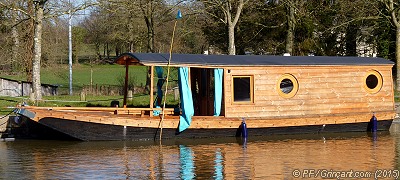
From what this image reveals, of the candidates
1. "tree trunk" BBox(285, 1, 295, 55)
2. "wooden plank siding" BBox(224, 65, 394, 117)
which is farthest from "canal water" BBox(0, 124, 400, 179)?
"tree trunk" BBox(285, 1, 295, 55)

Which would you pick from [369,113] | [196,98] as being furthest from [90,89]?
[369,113]

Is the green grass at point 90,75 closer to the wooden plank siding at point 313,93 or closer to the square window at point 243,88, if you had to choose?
the square window at point 243,88

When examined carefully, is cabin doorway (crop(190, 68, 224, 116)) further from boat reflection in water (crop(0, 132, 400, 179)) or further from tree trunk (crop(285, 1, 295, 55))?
tree trunk (crop(285, 1, 295, 55))

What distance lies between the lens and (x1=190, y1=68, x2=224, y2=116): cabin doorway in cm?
2580

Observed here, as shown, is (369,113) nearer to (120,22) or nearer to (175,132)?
(175,132)

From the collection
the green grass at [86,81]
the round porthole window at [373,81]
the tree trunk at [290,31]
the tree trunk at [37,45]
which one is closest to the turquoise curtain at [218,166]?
the round porthole window at [373,81]

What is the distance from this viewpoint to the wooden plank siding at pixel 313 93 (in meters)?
25.0

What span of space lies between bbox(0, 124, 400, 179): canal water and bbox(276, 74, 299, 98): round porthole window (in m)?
1.45

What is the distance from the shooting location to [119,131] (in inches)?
936

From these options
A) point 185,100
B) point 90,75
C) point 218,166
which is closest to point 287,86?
point 185,100

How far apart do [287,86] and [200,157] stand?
245 inches

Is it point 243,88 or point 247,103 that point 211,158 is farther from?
point 243,88

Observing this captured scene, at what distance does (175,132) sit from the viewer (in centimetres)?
2428

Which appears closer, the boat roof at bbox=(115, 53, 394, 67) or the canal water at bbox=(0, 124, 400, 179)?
the canal water at bbox=(0, 124, 400, 179)
